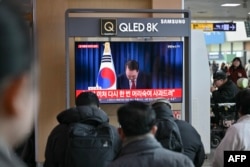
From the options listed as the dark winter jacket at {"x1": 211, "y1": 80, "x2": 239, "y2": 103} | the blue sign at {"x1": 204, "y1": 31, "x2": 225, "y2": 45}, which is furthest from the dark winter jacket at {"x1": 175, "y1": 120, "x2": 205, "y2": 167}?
the blue sign at {"x1": 204, "y1": 31, "x2": 225, "y2": 45}

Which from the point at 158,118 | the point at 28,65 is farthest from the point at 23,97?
the point at 158,118

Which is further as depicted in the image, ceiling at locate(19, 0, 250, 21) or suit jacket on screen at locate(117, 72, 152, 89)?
ceiling at locate(19, 0, 250, 21)

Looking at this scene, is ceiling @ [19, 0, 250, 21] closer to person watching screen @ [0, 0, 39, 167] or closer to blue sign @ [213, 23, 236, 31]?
blue sign @ [213, 23, 236, 31]

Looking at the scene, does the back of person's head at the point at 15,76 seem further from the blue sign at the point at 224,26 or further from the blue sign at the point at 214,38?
the blue sign at the point at 214,38

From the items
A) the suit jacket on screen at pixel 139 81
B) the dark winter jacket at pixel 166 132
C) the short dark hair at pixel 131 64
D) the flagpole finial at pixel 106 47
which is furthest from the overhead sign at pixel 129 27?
the dark winter jacket at pixel 166 132

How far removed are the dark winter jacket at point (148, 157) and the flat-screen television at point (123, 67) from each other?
13.4 feet

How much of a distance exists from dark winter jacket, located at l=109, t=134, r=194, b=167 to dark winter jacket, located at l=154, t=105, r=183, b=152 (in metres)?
1.33

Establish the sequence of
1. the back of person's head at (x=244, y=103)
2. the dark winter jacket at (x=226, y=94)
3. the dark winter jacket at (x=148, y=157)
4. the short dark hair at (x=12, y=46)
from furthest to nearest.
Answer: the dark winter jacket at (x=226, y=94)
the back of person's head at (x=244, y=103)
the dark winter jacket at (x=148, y=157)
the short dark hair at (x=12, y=46)

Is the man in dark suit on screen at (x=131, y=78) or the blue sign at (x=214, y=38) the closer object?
the man in dark suit on screen at (x=131, y=78)

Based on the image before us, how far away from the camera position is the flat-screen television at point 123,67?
631 cm

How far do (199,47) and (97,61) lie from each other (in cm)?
185

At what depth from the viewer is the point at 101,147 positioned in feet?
10.9

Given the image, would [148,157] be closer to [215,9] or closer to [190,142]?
[190,142]

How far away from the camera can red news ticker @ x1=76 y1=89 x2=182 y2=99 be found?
639 cm
